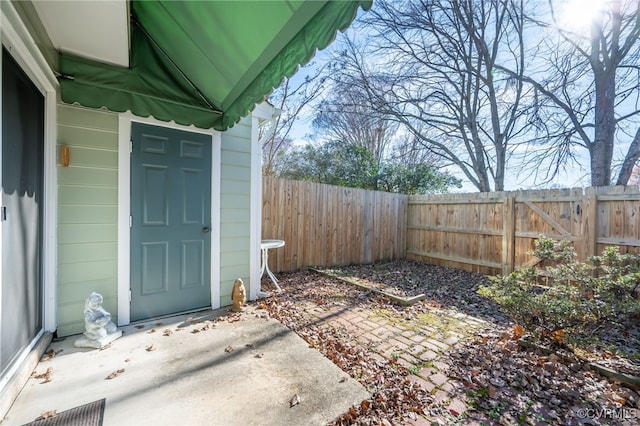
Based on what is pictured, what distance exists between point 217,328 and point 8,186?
189 centimetres

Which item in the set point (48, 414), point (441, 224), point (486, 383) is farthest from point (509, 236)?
point (48, 414)

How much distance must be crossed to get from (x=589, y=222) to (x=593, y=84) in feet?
16.9

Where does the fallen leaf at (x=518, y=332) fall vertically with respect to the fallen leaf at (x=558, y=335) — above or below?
below

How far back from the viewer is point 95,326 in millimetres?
2334

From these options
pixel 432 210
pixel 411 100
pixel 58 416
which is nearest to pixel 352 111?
pixel 411 100

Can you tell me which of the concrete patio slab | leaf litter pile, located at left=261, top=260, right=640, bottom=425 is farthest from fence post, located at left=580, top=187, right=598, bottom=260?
the concrete patio slab

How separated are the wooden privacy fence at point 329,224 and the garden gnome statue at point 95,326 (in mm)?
2635

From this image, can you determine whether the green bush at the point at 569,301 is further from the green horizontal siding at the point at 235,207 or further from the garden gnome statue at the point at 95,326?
the garden gnome statue at the point at 95,326

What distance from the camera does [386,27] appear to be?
8.21 meters

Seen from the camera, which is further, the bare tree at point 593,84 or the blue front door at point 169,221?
the bare tree at point 593,84

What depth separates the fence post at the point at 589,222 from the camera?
407cm

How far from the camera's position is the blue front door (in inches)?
109

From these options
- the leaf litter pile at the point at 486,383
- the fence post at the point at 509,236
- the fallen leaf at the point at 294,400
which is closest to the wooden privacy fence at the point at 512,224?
the fence post at the point at 509,236

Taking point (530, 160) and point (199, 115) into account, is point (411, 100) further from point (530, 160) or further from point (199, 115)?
point (199, 115)
